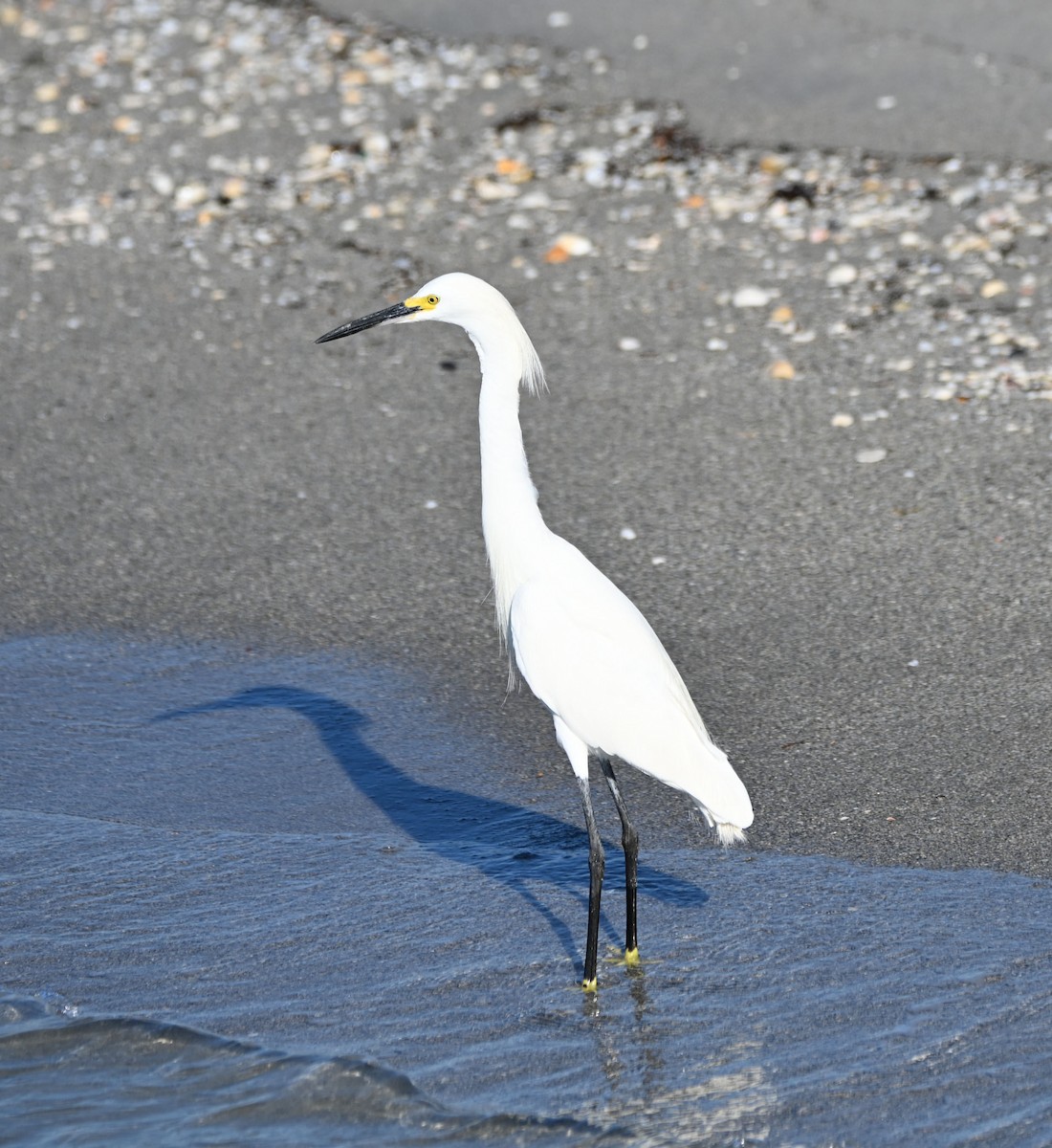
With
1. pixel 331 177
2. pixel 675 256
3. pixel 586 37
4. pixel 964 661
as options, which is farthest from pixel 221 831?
pixel 586 37

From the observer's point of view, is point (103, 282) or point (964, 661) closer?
point (964, 661)

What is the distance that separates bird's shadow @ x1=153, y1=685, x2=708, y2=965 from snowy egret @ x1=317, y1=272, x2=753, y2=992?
0.24m

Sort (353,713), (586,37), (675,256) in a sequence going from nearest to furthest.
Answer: (353,713)
(675,256)
(586,37)

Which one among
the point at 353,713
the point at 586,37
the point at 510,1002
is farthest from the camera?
the point at 586,37

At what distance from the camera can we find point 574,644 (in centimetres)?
389

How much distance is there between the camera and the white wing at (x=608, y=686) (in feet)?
12.7

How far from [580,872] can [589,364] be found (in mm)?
3386

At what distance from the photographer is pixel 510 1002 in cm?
371

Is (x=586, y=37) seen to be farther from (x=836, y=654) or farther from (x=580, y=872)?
(x=580, y=872)

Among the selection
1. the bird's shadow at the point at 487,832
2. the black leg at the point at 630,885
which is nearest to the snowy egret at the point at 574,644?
the black leg at the point at 630,885

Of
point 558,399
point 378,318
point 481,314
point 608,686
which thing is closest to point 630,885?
point 608,686

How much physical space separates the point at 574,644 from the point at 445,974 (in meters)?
0.85

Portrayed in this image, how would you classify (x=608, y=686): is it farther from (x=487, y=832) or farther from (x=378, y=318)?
(x=378, y=318)

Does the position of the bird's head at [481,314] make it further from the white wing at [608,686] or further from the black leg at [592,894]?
the black leg at [592,894]
